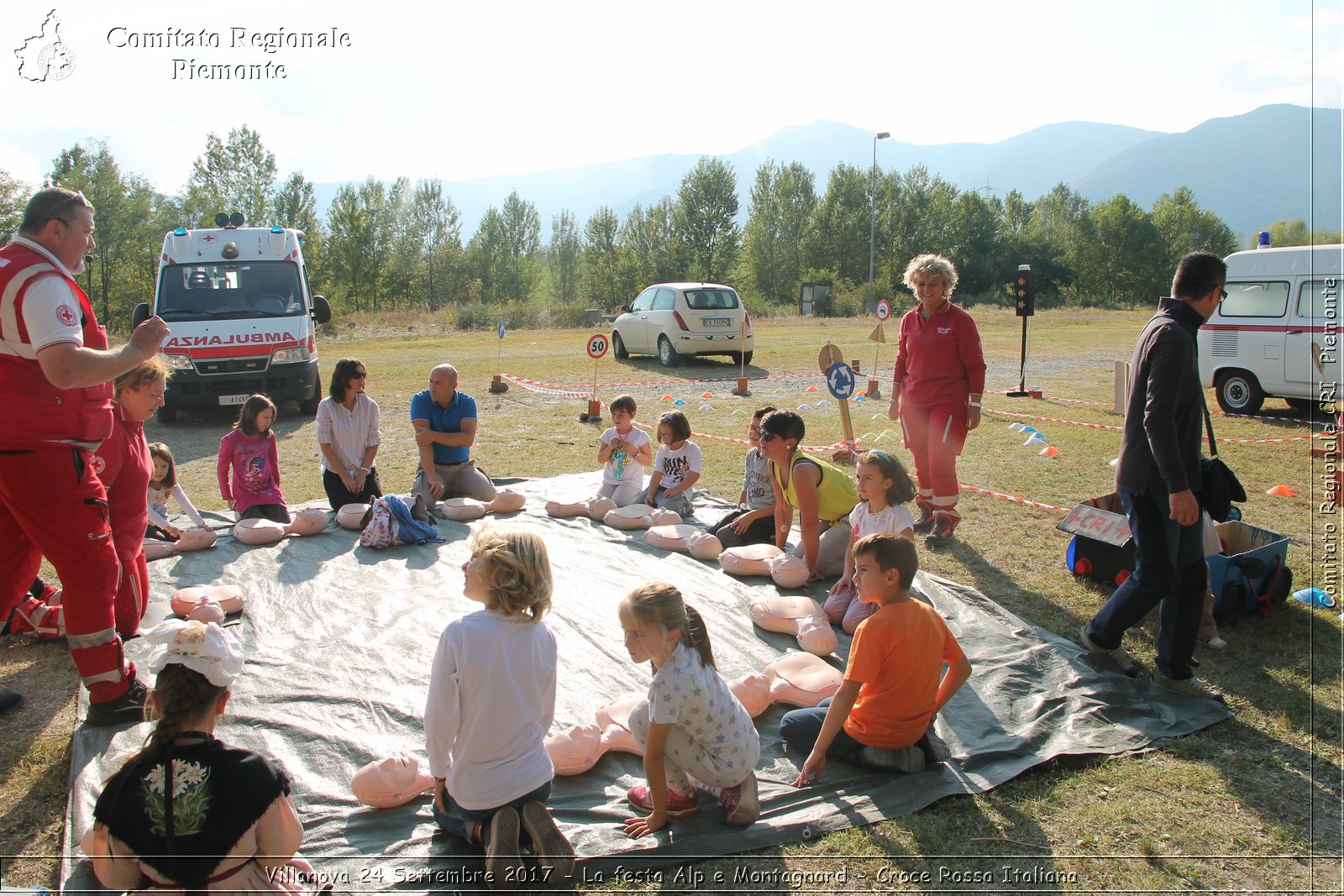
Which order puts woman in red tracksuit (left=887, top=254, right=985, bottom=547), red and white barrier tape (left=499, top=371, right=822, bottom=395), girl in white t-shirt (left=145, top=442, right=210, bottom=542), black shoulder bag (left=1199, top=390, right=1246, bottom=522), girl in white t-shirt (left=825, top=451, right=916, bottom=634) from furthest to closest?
red and white barrier tape (left=499, top=371, right=822, bottom=395), woman in red tracksuit (left=887, top=254, right=985, bottom=547), girl in white t-shirt (left=145, top=442, right=210, bottom=542), girl in white t-shirt (left=825, top=451, right=916, bottom=634), black shoulder bag (left=1199, top=390, right=1246, bottom=522)

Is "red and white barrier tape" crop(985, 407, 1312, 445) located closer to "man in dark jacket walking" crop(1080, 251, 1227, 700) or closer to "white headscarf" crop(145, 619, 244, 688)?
"man in dark jacket walking" crop(1080, 251, 1227, 700)

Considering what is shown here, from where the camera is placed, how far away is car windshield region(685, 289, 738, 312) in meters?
17.6

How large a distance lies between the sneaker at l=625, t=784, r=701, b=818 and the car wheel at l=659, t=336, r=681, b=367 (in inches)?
593

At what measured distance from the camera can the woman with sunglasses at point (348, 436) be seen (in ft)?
21.4

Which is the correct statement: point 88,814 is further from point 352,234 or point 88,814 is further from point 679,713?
point 352,234

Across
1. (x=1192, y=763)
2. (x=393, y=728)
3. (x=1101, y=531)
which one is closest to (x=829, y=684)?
(x=1192, y=763)

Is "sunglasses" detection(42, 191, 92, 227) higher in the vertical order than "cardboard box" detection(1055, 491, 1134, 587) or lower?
higher

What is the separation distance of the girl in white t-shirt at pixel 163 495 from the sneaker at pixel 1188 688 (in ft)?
19.6

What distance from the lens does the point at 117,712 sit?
364 cm

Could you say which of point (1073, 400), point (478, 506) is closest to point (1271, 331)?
point (1073, 400)

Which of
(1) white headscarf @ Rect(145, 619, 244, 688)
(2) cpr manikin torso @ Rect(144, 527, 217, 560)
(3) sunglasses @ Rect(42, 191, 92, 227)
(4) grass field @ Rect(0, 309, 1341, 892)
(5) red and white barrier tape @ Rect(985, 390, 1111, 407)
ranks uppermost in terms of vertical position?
(3) sunglasses @ Rect(42, 191, 92, 227)

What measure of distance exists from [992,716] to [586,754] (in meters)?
1.82

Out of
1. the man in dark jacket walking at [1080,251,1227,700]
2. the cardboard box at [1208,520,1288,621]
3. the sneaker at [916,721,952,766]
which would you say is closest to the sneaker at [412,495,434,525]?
the sneaker at [916,721,952,766]

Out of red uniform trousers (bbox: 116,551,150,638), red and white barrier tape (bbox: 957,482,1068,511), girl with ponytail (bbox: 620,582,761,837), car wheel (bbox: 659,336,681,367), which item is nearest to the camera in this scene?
girl with ponytail (bbox: 620,582,761,837)
